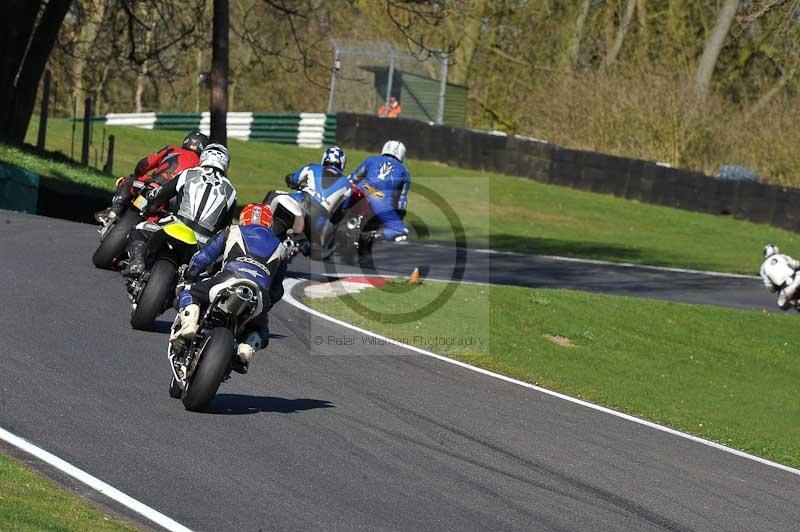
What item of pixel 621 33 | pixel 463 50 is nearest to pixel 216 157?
pixel 621 33

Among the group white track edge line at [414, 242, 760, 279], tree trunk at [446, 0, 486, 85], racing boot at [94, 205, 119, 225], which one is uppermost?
tree trunk at [446, 0, 486, 85]

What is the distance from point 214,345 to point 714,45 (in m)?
35.2

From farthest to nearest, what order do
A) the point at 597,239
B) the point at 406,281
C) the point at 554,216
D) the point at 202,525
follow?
the point at 554,216, the point at 597,239, the point at 406,281, the point at 202,525

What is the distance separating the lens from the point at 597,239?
2733 centimetres

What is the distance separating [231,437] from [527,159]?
88.9 ft

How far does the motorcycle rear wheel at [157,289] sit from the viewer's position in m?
10.2

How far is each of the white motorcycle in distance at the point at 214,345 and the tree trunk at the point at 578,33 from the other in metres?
38.8

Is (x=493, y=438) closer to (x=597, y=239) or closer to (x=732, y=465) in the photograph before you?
(x=732, y=465)

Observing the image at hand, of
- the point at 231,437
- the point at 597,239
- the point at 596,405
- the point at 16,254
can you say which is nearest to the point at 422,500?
the point at 231,437

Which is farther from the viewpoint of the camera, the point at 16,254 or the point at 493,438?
the point at 16,254

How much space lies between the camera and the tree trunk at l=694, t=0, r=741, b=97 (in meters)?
39.9

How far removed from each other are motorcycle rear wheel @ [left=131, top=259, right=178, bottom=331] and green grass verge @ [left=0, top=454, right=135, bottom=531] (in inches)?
153

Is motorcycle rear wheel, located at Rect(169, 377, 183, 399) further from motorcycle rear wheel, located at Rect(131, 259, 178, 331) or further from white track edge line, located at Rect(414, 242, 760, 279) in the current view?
white track edge line, located at Rect(414, 242, 760, 279)

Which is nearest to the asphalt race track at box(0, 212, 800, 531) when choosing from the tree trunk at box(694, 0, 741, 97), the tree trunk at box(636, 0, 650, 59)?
the tree trunk at box(694, 0, 741, 97)
